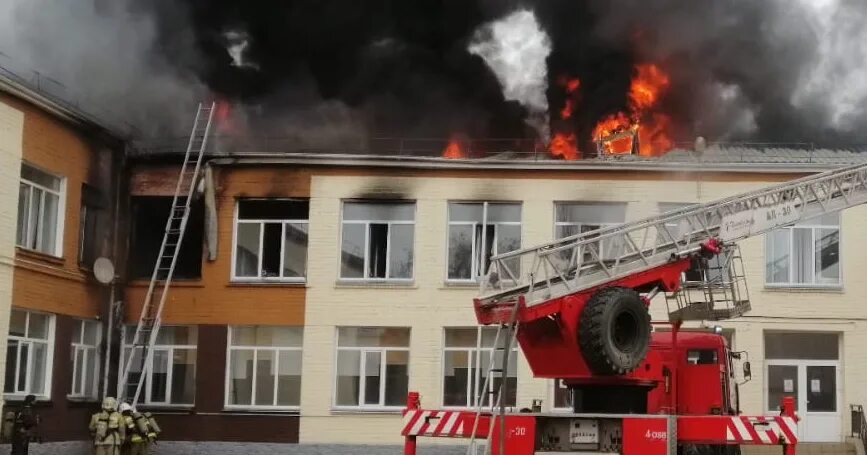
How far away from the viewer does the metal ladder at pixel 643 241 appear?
13.1 metres

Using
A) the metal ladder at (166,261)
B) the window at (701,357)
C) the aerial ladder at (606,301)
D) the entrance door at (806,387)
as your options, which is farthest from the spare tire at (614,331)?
the metal ladder at (166,261)

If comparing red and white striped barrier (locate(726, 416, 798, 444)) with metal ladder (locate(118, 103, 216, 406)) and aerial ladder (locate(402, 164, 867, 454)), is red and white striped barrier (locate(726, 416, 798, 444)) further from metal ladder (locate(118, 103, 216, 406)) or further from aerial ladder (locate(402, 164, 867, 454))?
metal ladder (locate(118, 103, 216, 406))

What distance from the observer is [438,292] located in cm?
2342

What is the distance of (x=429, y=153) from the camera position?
26141 millimetres

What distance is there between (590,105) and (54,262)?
13.7 metres

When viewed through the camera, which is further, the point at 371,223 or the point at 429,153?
the point at 429,153

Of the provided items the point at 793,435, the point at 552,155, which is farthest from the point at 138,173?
the point at 793,435

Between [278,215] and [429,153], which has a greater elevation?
[429,153]

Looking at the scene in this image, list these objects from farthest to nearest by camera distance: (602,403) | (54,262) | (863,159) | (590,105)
Result: 1. (590,105)
2. (863,159)
3. (54,262)
4. (602,403)

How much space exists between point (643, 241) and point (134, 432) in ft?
29.3

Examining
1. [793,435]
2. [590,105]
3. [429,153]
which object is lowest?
[793,435]

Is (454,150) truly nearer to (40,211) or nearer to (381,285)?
(381,285)

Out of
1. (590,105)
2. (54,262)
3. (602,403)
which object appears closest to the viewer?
(602,403)

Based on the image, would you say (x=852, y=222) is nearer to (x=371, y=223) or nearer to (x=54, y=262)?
(x=371, y=223)
